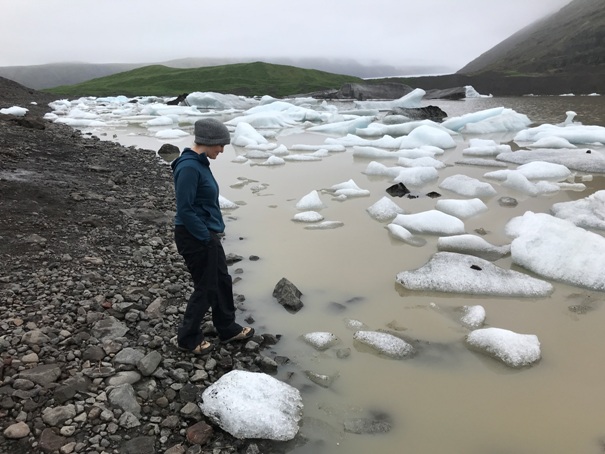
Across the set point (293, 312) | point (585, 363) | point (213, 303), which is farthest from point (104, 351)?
point (585, 363)

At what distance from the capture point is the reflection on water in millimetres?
2516

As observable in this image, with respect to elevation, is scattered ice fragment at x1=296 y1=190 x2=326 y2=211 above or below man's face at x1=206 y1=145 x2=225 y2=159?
below

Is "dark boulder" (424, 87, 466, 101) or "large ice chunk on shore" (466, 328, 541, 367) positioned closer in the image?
"large ice chunk on shore" (466, 328, 541, 367)

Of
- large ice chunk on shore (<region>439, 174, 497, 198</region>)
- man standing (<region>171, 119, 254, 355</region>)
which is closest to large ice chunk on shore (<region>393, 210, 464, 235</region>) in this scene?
large ice chunk on shore (<region>439, 174, 497, 198</region>)

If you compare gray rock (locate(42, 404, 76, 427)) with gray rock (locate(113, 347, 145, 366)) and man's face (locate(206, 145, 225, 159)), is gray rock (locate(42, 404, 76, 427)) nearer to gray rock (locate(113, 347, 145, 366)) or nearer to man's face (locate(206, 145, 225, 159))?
gray rock (locate(113, 347, 145, 366))

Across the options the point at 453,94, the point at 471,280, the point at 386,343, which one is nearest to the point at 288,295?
the point at 386,343

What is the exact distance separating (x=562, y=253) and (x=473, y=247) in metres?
0.89

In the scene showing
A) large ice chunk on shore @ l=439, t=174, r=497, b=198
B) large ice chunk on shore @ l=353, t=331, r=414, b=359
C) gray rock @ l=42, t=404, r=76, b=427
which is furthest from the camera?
large ice chunk on shore @ l=439, t=174, r=497, b=198

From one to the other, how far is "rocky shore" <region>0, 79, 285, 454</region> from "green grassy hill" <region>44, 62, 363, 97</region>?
53.5m

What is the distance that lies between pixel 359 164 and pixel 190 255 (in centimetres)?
834

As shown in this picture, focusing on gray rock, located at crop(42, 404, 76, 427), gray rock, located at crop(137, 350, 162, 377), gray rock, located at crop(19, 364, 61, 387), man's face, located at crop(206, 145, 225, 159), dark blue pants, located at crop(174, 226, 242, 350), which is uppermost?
man's face, located at crop(206, 145, 225, 159)

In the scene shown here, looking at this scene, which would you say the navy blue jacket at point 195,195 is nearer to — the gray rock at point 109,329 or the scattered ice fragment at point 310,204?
the gray rock at point 109,329

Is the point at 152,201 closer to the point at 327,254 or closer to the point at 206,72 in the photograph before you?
the point at 327,254

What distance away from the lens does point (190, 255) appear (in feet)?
9.59
